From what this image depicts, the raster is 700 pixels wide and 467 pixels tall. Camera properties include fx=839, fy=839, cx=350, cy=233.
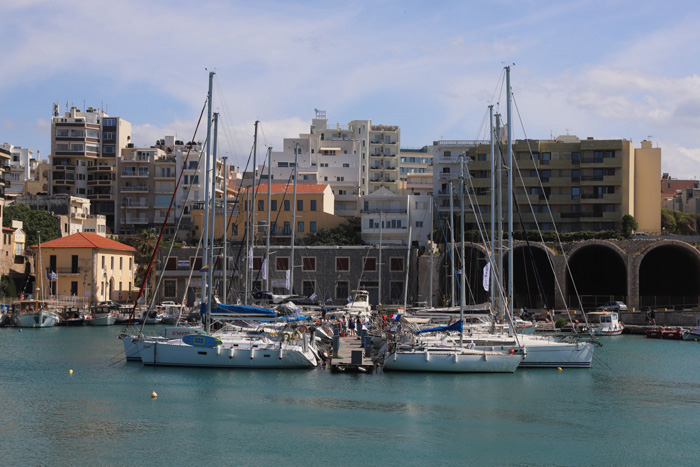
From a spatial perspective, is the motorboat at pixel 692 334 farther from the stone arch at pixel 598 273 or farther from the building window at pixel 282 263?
the building window at pixel 282 263

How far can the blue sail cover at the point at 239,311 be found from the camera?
135ft

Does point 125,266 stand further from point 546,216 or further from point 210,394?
point 210,394

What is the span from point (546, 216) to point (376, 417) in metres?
63.4

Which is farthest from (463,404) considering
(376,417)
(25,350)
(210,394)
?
(25,350)

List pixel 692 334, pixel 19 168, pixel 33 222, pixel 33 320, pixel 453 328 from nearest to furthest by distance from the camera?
1. pixel 453 328
2. pixel 692 334
3. pixel 33 320
4. pixel 33 222
5. pixel 19 168

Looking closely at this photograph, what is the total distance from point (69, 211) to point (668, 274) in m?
67.2

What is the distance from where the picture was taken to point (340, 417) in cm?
2998

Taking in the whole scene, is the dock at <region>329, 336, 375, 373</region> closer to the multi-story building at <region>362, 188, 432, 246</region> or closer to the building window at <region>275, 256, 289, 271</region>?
the building window at <region>275, 256, 289, 271</region>

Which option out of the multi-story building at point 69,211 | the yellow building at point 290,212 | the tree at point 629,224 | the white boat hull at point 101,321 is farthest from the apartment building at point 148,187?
the tree at point 629,224

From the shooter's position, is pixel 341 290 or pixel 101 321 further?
pixel 341 290

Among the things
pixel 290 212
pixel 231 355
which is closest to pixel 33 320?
pixel 290 212

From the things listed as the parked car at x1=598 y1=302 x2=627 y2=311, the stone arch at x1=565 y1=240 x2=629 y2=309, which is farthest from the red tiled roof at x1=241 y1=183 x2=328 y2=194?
the parked car at x1=598 y1=302 x2=627 y2=311

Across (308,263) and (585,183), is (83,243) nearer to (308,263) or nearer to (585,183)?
(308,263)

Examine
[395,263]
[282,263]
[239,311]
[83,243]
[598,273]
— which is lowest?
[239,311]
